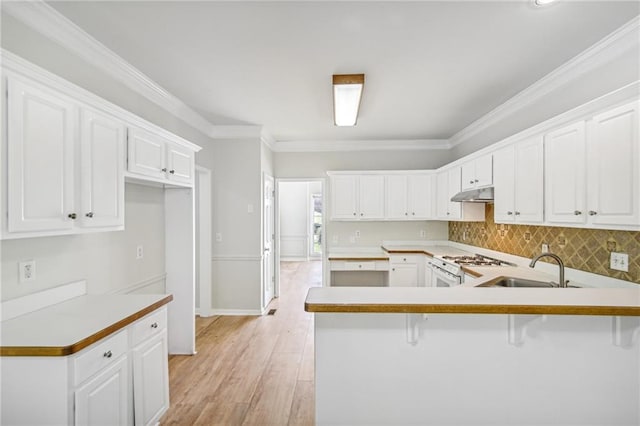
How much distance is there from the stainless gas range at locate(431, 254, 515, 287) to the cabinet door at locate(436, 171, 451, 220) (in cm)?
83

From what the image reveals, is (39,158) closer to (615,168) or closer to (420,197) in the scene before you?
(615,168)

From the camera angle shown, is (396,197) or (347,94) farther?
(396,197)

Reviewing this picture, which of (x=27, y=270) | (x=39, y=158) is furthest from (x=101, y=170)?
(x=27, y=270)

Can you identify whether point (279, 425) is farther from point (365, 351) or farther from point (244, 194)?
point (244, 194)

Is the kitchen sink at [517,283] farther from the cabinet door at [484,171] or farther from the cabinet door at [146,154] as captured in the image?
the cabinet door at [146,154]

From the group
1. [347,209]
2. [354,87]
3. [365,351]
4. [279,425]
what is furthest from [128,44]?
[347,209]

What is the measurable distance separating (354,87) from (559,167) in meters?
1.72

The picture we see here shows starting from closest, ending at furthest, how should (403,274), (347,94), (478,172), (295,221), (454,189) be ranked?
(347,94), (478,172), (454,189), (403,274), (295,221)

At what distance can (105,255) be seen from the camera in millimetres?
2441

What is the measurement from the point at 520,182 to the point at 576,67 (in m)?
0.95

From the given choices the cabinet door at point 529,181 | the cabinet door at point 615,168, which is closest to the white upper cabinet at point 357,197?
the cabinet door at point 529,181

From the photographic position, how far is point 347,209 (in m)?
5.02

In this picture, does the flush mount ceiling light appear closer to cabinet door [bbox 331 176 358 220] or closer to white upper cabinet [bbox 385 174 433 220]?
cabinet door [bbox 331 176 358 220]

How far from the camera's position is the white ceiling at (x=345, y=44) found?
6.09 feet
